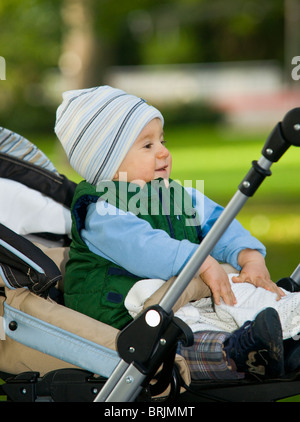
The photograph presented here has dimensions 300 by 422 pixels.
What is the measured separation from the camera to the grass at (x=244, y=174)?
7.13 metres

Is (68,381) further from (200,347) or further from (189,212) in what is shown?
(189,212)

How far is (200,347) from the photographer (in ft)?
8.05

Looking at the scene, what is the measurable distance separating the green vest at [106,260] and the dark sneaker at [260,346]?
403 mm

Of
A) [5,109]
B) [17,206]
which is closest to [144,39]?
[5,109]

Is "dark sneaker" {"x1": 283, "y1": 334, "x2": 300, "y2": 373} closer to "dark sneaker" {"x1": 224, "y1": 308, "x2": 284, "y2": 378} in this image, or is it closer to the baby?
"dark sneaker" {"x1": 224, "y1": 308, "x2": 284, "y2": 378}

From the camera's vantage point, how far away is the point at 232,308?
253 cm

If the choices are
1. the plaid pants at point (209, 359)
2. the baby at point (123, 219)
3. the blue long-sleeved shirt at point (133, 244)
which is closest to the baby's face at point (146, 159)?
the baby at point (123, 219)

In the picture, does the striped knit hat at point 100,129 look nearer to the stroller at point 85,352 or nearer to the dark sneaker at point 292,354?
the stroller at point 85,352

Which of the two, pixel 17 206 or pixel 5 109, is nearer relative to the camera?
pixel 17 206

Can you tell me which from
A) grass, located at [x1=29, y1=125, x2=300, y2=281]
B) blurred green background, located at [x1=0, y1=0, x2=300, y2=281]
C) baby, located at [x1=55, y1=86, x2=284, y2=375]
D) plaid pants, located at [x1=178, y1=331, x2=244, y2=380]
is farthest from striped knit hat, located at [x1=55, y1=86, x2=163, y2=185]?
grass, located at [x1=29, y1=125, x2=300, y2=281]

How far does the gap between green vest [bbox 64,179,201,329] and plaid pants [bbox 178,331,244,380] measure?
0.85ft
